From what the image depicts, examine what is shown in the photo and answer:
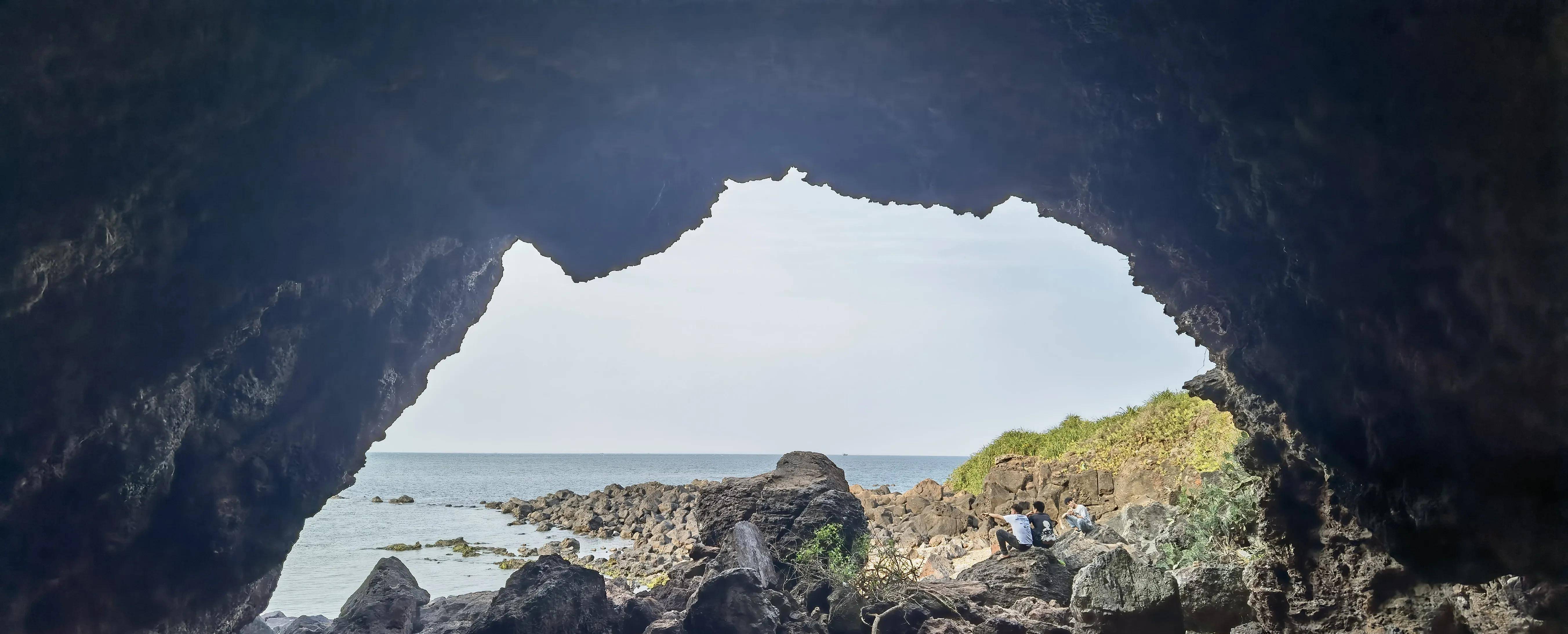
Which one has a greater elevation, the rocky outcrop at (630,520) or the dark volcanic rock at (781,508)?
the dark volcanic rock at (781,508)

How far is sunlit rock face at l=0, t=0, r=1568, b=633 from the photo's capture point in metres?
5.70

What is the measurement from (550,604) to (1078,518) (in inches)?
482

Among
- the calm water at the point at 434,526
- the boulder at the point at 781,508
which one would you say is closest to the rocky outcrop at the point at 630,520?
the calm water at the point at 434,526

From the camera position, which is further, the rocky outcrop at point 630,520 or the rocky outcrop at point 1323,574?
the rocky outcrop at point 630,520

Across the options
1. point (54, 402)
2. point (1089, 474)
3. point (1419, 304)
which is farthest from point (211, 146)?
point (1089, 474)

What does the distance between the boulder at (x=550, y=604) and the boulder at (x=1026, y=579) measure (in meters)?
4.83

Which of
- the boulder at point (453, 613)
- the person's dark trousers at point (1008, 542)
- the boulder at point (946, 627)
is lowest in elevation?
the boulder at point (453, 613)

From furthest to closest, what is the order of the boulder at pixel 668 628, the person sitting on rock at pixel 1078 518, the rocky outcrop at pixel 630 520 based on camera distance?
1. the rocky outcrop at pixel 630 520
2. the person sitting on rock at pixel 1078 518
3. the boulder at pixel 668 628

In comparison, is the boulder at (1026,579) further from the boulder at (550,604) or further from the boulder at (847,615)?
the boulder at (550,604)

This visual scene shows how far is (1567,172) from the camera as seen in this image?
5117mm

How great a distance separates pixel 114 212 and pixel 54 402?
164 centimetres

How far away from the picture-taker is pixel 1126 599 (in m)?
8.57

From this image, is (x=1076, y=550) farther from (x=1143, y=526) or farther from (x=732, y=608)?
(x=732, y=608)

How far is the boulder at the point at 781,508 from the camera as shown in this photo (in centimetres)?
1212
